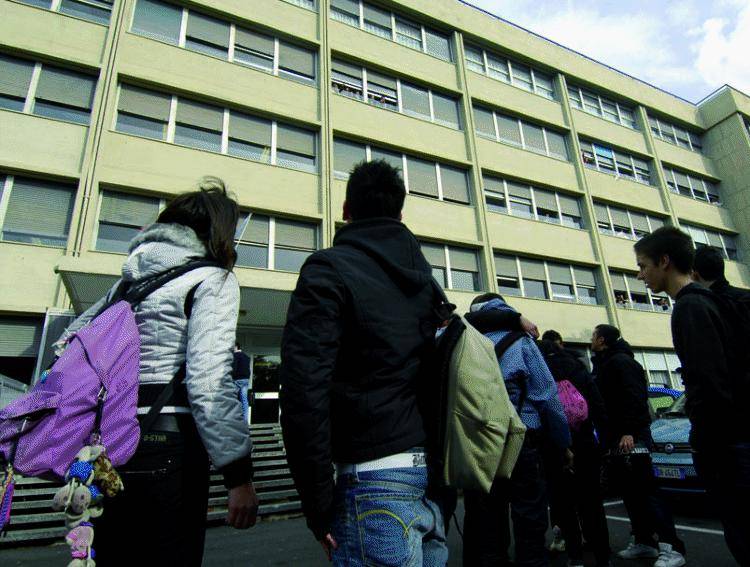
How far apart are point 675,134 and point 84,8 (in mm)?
27199

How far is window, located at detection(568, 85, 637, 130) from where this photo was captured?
20.9 m

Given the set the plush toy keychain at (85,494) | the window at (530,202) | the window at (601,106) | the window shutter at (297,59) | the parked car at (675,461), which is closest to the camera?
the plush toy keychain at (85,494)

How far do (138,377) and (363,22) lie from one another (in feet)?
57.7

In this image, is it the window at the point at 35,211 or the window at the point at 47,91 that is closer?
the window at the point at 35,211

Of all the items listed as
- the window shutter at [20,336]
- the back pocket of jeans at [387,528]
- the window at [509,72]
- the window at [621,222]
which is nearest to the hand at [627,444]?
the back pocket of jeans at [387,528]

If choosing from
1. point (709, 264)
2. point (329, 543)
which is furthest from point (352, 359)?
point (709, 264)

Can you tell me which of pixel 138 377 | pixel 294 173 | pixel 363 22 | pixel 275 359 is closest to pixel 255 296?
pixel 275 359

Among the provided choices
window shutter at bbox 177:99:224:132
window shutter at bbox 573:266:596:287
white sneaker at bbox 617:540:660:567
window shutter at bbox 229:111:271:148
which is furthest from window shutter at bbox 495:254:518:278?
white sneaker at bbox 617:540:660:567

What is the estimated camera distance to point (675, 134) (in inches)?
953

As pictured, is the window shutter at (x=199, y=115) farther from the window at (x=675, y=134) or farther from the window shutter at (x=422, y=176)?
the window at (x=675, y=134)

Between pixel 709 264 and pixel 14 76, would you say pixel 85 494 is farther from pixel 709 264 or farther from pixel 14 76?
pixel 14 76

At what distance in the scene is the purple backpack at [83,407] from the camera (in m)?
1.35

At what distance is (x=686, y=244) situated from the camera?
2.61 metres

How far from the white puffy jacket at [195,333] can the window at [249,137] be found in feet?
37.9
